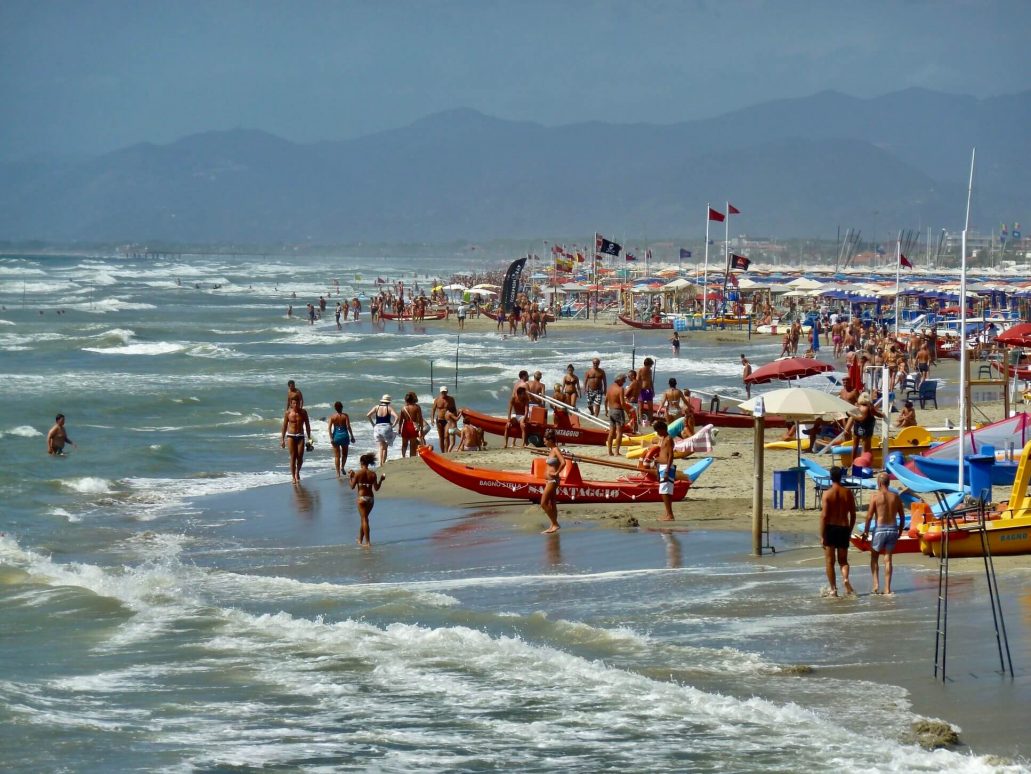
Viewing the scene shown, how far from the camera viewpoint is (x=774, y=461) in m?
20.7

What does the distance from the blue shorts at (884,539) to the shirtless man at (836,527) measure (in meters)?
0.22

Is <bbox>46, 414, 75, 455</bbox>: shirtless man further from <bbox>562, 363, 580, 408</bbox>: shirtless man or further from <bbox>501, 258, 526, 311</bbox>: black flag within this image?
<bbox>501, 258, 526, 311</bbox>: black flag

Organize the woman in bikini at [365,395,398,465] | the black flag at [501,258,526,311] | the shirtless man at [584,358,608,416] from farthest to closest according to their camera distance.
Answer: the black flag at [501,258,526,311] → the shirtless man at [584,358,608,416] → the woman in bikini at [365,395,398,465]

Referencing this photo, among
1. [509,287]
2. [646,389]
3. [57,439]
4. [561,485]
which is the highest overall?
[509,287]

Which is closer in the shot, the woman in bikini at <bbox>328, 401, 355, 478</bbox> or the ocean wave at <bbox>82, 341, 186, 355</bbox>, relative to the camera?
the woman in bikini at <bbox>328, 401, 355, 478</bbox>

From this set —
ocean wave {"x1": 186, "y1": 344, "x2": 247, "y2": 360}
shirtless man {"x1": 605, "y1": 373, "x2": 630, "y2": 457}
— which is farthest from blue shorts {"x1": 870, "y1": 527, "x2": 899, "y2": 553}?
ocean wave {"x1": 186, "y1": 344, "x2": 247, "y2": 360}

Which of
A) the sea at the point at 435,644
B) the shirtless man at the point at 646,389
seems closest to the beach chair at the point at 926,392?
the shirtless man at the point at 646,389

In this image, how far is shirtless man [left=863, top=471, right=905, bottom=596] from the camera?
1212 centimetres

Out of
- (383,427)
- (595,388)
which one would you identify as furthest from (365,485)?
(595,388)

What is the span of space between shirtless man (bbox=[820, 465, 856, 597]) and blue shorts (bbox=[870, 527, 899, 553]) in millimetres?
220

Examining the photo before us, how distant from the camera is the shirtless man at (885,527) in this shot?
12117mm

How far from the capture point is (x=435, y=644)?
11852 mm

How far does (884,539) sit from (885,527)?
0.10 m

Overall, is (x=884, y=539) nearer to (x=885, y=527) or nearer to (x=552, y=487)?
(x=885, y=527)
